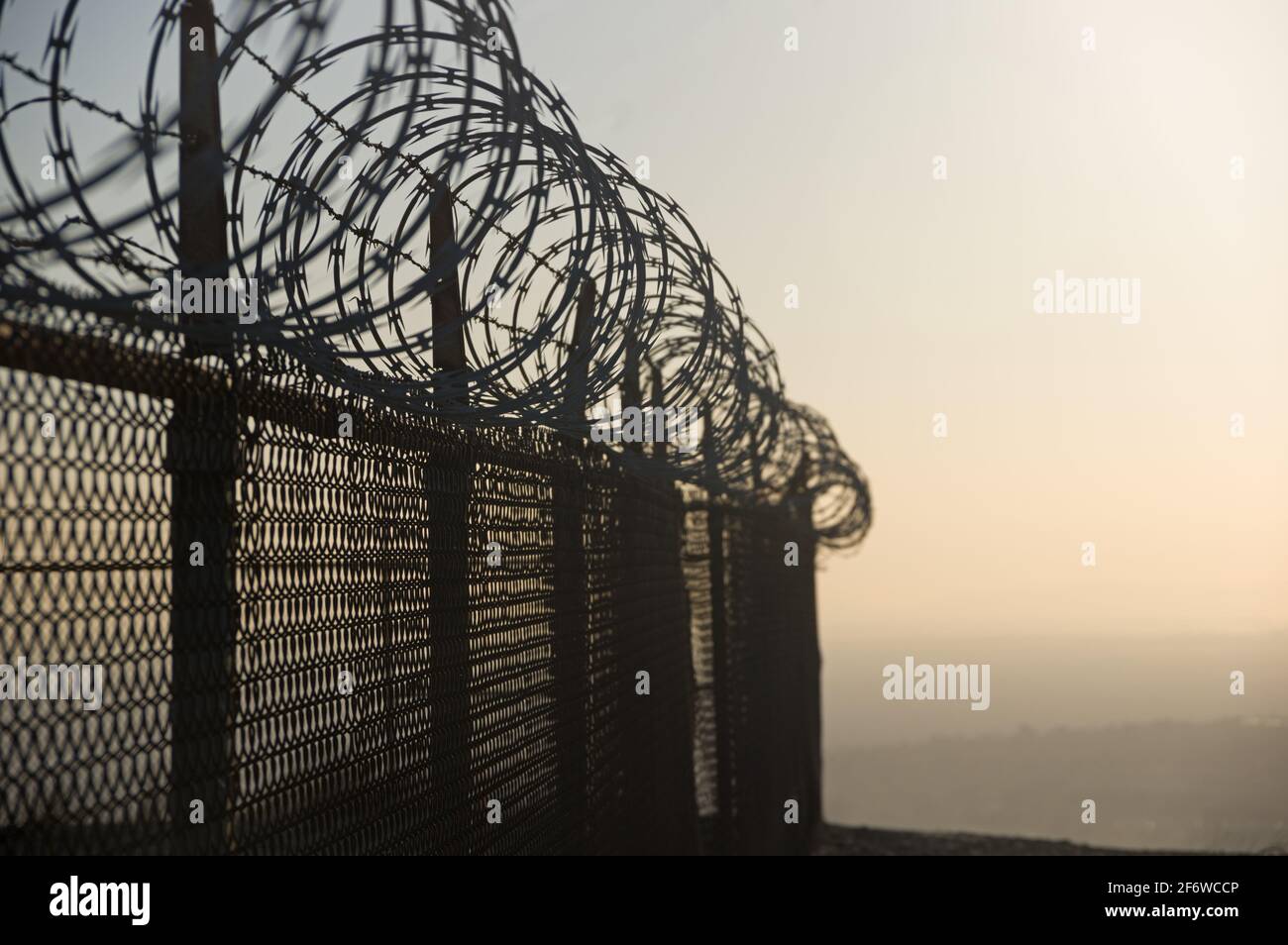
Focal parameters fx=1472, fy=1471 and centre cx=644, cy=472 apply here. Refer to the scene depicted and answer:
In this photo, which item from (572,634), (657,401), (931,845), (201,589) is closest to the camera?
(201,589)

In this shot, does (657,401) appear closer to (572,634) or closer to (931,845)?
(572,634)

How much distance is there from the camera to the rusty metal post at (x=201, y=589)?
226 centimetres

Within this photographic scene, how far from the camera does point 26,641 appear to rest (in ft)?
6.01

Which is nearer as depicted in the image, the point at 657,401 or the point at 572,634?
the point at 572,634

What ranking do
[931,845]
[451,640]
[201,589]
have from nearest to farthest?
[201,589], [451,640], [931,845]

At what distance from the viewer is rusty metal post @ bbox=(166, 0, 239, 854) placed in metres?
2.26

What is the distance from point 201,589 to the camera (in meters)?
2.34

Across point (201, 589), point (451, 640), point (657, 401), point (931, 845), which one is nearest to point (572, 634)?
point (657, 401)

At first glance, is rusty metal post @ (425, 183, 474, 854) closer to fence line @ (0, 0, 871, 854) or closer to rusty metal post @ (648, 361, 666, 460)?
fence line @ (0, 0, 871, 854)

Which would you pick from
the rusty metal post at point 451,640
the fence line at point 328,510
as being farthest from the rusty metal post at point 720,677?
the rusty metal post at point 451,640

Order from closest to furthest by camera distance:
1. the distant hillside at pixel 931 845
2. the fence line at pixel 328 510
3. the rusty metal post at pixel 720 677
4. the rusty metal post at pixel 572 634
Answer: the fence line at pixel 328 510 < the rusty metal post at pixel 572 634 < the rusty metal post at pixel 720 677 < the distant hillside at pixel 931 845

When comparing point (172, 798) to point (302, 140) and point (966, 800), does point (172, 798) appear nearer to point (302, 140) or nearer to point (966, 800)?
point (302, 140)

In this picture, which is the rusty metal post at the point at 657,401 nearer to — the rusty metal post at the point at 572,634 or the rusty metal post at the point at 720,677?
the rusty metal post at the point at 572,634
